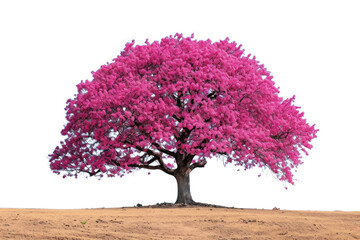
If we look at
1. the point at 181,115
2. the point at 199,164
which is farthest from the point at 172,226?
the point at 199,164

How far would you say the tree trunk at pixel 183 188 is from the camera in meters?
20.8

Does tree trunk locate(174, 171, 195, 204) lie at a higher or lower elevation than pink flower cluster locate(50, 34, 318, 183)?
lower

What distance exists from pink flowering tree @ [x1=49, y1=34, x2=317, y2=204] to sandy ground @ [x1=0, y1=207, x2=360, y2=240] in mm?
3598

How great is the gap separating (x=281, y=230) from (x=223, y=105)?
256 inches

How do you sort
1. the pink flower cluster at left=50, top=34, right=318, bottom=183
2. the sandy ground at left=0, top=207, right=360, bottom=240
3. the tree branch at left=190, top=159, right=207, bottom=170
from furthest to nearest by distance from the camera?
the tree branch at left=190, top=159, right=207, bottom=170 < the pink flower cluster at left=50, top=34, right=318, bottom=183 < the sandy ground at left=0, top=207, right=360, bottom=240

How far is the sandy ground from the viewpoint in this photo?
500 inches

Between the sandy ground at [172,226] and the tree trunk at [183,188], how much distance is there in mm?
3750

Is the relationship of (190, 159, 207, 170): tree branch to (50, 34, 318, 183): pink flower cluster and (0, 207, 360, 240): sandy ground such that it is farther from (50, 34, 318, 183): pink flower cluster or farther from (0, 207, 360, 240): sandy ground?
(0, 207, 360, 240): sandy ground

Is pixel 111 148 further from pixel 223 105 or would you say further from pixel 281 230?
pixel 281 230

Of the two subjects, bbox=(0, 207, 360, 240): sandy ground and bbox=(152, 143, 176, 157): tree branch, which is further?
bbox=(152, 143, 176, 157): tree branch

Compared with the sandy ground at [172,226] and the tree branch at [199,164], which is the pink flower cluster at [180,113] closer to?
the tree branch at [199,164]

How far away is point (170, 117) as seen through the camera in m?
19.3

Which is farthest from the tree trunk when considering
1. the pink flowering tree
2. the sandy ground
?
the sandy ground

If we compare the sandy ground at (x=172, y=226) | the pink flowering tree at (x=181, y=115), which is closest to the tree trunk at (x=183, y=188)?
the pink flowering tree at (x=181, y=115)
